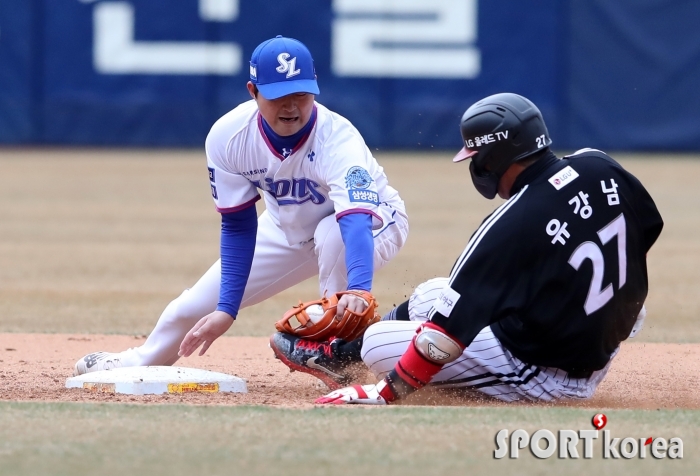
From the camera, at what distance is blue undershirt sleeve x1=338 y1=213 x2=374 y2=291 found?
13.0ft

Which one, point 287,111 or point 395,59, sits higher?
point 287,111

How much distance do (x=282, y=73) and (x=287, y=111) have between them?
0.16 m

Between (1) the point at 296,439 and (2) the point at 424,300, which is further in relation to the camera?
(2) the point at 424,300

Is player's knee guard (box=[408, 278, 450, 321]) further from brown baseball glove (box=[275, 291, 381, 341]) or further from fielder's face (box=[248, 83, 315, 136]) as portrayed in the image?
fielder's face (box=[248, 83, 315, 136])

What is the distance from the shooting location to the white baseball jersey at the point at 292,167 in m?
4.23

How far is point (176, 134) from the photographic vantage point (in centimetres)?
1773

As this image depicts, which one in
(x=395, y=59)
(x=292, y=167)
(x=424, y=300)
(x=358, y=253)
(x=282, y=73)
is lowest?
(x=395, y=59)

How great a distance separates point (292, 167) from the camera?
436cm

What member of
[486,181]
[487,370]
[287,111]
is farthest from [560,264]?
A: [287,111]

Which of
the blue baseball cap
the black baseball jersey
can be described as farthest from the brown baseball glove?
the blue baseball cap

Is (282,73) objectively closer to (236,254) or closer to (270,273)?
(236,254)

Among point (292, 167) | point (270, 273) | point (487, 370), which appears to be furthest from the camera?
point (270, 273)

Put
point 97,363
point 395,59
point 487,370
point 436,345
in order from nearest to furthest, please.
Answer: point 436,345
point 487,370
point 97,363
point 395,59

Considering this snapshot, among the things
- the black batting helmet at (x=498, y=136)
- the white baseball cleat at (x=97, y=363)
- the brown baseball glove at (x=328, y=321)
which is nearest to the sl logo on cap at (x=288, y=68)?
the black batting helmet at (x=498, y=136)
